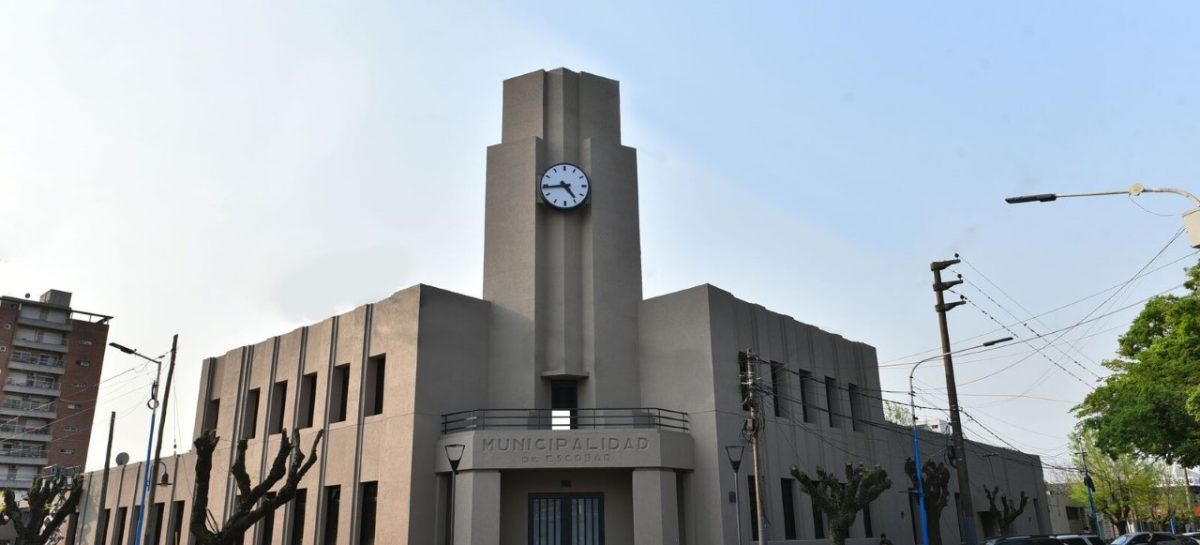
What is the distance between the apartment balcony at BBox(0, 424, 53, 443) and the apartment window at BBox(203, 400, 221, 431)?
59.0m

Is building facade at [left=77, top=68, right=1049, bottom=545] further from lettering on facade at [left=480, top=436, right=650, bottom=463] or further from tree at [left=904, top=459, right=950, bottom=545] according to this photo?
tree at [left=904, top=459, right=950, bottom=545]

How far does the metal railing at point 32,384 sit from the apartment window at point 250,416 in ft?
226

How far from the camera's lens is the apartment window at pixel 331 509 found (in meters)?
31.0

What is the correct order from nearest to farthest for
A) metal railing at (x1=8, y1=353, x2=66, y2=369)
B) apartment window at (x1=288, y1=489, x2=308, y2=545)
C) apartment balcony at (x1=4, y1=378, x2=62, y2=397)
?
apartment window at (x1=288, y1=489, x2=308, y2=545) < apartment balcony at (x1=4, y1=378, x2=62, y2=397) < metal railing at (x1=8, y1=353, x2=66, y2=369)

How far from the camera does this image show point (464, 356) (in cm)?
3147

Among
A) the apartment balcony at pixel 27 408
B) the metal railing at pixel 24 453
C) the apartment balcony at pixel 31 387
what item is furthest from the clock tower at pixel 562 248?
the apartment balcony at pixel 31 387

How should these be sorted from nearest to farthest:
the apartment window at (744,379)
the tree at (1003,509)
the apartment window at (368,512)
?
the apartment window at (744,379)
the apartment window at (368,512)
the tree at (1003,509)

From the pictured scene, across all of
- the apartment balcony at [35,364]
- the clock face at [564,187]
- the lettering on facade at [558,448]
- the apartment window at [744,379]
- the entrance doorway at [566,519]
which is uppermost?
the apartment balcony at [35,364]

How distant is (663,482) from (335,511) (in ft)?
42.6

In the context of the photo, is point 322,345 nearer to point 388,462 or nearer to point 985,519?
point 388,462

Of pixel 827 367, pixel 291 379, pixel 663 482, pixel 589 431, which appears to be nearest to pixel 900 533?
pixel 827 367

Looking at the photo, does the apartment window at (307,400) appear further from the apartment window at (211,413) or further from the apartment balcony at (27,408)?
the apartment balcony at (27,408)

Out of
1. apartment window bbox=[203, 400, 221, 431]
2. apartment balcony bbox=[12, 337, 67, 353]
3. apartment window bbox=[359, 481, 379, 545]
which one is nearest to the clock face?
apartment window bbox=[359, 481, 379, 545]

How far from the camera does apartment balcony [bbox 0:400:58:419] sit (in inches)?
3457
